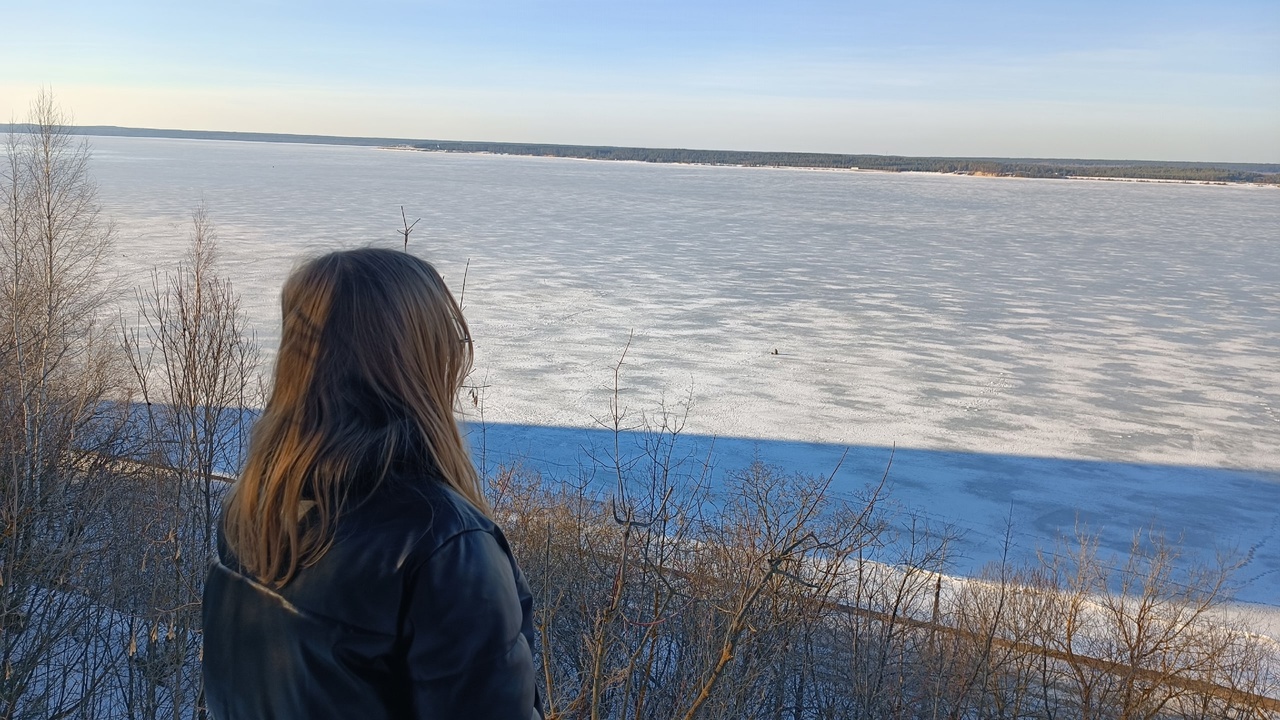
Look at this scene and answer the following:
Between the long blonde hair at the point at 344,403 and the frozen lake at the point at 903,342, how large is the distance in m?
0.19

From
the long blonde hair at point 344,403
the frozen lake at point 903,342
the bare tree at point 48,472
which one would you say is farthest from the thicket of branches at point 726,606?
the long blonde hair at point 344,403

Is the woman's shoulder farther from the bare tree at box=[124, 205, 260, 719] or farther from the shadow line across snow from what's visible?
the shadow line across snow

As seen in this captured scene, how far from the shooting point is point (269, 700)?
1.32 metres

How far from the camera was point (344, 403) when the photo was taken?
133cm

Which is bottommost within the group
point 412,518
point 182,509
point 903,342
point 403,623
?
point 182,509

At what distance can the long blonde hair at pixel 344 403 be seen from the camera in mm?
1290

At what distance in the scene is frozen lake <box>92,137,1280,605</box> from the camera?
37.9 feet

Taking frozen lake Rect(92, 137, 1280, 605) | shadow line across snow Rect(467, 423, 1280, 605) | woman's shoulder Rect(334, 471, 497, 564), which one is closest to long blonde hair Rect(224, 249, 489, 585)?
woman's shoulder Rect(334, 471, 497, 564)

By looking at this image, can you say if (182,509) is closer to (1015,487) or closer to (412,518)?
(1015,487)

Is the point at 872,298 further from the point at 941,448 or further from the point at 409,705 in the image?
the point at 409,705

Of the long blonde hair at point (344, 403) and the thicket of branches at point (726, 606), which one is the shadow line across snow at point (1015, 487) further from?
the long blonde hair at point (344, 403)

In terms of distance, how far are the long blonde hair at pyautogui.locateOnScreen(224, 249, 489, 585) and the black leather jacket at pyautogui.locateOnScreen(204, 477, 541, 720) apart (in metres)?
0.04

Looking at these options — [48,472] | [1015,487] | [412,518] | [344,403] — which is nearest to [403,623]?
[412,518]

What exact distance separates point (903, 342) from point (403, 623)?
1690 centimetres
